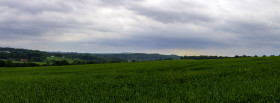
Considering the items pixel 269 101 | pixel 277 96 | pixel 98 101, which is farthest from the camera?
pixel 98 101

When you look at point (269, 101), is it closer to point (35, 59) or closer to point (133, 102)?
point (133, 102)

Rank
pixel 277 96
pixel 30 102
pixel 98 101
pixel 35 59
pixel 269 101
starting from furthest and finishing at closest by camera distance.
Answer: pixel 35 59, pixel 30 102, pixel 98 101, pixel 277 96, pixel 269 101

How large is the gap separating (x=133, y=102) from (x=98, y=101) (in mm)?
1343

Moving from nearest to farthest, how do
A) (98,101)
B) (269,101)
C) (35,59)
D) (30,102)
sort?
1. (269,101)
2. (98,101)
3. (30,102)
4. (35,59)

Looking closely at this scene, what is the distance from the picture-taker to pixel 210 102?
16.8ft

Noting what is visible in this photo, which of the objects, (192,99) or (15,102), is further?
(15,102)

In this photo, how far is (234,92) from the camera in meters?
6.01

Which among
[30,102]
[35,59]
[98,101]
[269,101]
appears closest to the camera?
[269,101]

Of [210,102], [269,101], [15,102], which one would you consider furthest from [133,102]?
[15,102]

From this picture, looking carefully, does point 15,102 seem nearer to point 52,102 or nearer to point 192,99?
point 52,102

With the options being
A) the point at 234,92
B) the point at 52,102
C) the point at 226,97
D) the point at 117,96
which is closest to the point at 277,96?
the point at 234,92

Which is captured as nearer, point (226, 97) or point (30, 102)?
point (226, 97)

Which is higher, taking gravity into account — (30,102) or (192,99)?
(192,99)

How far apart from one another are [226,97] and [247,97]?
71 cm
